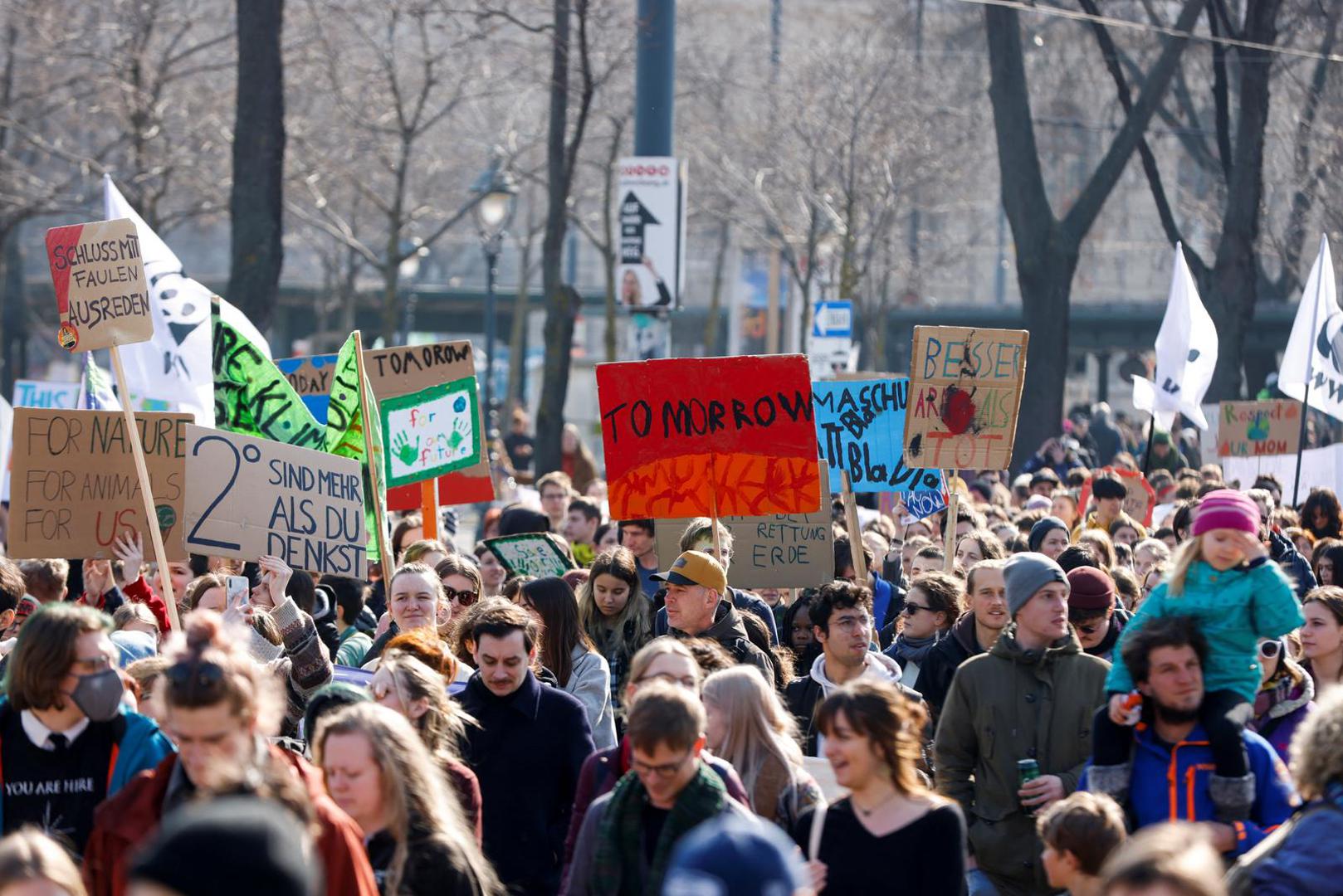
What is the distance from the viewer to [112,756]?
486 cm

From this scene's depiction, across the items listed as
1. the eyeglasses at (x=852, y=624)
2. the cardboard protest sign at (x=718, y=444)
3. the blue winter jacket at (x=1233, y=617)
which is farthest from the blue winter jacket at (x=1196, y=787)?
the cardboard protest sign at (x=718, y=444)

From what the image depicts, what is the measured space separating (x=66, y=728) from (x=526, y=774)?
1499 millimetres

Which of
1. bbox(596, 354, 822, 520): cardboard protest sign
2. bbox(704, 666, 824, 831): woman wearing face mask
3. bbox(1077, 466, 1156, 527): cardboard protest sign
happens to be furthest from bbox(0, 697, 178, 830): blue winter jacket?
Result: bbox(1077, 466, 1156, 527): cardboard protest sign

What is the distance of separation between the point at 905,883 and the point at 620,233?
13400 millimetres

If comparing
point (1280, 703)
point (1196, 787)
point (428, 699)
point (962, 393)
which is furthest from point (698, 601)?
point (962, 393)

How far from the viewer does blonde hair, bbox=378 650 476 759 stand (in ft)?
17.6

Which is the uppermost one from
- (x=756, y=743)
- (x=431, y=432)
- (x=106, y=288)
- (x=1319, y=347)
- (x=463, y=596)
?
(x=106, y=288)

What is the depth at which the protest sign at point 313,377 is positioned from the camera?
11.9 m

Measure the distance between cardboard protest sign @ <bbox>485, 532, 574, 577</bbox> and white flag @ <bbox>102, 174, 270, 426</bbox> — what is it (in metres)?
1.95

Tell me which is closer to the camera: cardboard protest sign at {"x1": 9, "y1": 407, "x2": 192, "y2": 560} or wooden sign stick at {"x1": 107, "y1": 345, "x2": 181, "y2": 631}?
wooden sign stick at {"x1": 107, "y1": 345, "x2": 181, "y2": 631}

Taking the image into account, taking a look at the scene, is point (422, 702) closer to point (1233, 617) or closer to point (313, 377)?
point (1233, 617)

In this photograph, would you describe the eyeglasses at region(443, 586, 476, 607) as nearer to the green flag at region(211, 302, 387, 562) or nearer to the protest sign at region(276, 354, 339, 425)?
the green flag at region(211, 302, 387, 562)

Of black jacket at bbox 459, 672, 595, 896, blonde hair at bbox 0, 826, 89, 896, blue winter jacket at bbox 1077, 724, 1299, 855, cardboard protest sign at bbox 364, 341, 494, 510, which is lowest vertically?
black jacket at bbox 459, 672, 595, 896

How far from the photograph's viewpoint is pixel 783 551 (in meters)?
9.59
